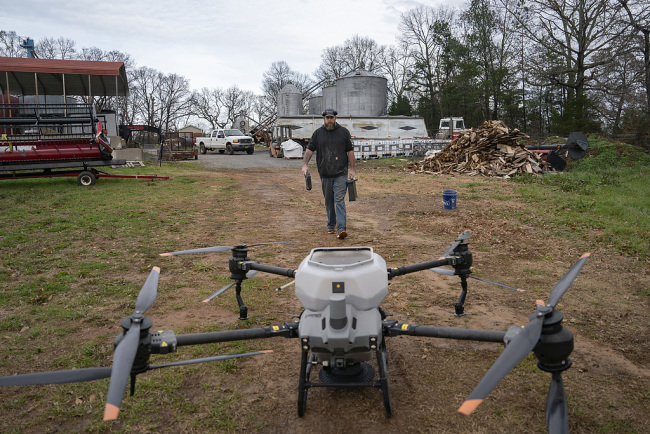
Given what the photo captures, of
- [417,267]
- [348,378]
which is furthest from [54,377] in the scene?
[417,267]

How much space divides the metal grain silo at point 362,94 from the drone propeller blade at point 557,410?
39.6 meters

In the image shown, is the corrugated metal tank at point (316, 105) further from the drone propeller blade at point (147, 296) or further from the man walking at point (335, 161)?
the drone propeller blade at point (147, 296)

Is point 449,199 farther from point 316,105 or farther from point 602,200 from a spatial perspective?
point 316,105

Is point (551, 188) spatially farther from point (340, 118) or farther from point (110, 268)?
point (340, 118)

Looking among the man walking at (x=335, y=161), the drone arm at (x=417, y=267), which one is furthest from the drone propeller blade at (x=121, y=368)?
the man walking at (x=335, y=161)

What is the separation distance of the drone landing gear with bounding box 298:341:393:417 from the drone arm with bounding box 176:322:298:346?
0.16 m

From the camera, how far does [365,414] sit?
2947 millimetres

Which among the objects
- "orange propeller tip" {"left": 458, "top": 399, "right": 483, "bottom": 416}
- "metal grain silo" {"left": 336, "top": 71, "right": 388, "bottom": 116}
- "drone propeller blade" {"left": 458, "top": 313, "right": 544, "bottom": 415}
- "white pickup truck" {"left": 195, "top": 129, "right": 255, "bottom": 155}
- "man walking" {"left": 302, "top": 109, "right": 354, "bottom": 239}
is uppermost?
"metal grain silo" {"left": 336, "top": 71, "right": 388, "bottom": 116}

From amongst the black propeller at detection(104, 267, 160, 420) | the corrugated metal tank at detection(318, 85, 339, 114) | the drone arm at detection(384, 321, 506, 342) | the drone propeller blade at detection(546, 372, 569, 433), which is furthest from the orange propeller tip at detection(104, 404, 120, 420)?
the corrugated metal tank at detection(318, 85, 339, 114)

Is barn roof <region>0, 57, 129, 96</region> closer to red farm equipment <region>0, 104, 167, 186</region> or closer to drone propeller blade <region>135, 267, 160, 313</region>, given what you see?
red farm equipment <region>0, 104, 167, 186</region>

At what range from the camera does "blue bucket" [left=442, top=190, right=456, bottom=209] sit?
1064cm

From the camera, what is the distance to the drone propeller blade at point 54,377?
2.00 metres

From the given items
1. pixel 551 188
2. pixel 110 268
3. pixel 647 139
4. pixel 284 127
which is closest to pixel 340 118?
pixel 284 127

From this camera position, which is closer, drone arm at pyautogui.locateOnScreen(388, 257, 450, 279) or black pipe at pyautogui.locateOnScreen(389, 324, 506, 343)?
black pipe at pyautogui.locateOnScreen(389, 324, 506, 343)
